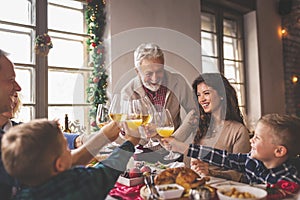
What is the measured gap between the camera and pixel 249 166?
1336 millimetres

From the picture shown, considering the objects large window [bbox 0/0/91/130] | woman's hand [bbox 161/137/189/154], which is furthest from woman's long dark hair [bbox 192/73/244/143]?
large window [bbox 0/0/91/130]

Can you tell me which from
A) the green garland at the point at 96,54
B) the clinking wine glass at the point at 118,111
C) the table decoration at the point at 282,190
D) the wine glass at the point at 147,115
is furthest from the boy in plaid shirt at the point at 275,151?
the green garland at the point at 96,54

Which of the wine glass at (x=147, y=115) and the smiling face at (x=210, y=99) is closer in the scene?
the wine glass at (x=147, y=115)

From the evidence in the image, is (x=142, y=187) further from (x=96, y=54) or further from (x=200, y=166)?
(x=96, y=54)

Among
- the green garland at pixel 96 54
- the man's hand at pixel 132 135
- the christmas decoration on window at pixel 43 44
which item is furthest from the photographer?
the green garland at pixel 96 54

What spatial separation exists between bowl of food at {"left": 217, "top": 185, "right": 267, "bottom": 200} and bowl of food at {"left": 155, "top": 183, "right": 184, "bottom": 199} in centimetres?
12

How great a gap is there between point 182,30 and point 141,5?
2.02ft

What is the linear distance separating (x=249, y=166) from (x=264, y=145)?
0.14 metres

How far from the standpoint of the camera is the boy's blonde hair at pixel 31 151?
2.53 ft

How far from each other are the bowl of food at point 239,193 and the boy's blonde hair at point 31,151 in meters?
0.49

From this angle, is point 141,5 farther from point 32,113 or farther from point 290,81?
point 290,81

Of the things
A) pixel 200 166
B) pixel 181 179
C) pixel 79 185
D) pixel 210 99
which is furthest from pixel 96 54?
pixel 79 185

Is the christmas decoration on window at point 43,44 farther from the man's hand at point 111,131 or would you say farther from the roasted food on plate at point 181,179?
the roasted food on plate at point 181,179

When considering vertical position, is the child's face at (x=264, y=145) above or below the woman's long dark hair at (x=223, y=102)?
below
